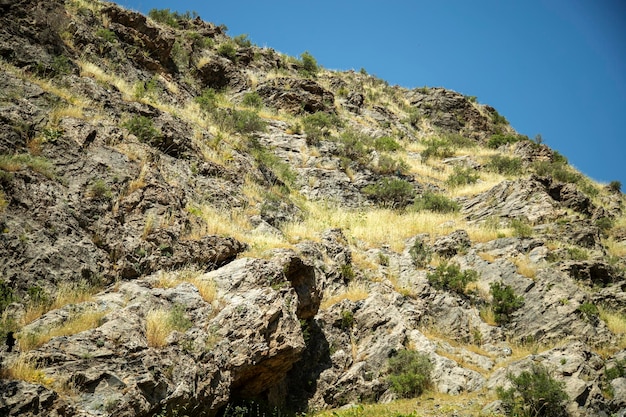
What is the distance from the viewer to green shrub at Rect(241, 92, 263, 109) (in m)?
25.5

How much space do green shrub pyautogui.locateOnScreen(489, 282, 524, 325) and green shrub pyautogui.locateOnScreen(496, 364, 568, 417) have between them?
3311 mm

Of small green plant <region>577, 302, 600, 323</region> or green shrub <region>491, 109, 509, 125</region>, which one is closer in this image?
small green plant <region>577, 302, 600, 323</region>

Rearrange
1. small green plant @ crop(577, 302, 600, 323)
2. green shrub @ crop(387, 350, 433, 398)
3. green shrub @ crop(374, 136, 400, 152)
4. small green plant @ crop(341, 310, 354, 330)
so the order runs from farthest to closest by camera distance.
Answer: green shrub @ crop(374, 136, 400, 152), small green plant @ crop(341, 310, 354, 330), small green plant @ crop(577, 302, 600, 323), green shrub @ crop(387, 350, 433, 398)

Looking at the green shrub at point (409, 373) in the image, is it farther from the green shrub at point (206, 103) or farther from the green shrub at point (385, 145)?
the green shrub at point (385, 145)

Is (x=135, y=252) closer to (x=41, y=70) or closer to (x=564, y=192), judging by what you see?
(x=41, y=70)

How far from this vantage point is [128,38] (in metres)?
21.0

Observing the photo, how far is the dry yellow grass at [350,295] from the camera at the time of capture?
1096 centimetres

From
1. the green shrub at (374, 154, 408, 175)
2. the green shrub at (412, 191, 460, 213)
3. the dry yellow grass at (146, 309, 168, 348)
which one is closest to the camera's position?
the dry yellow grass at (146, 309, 168, 348)

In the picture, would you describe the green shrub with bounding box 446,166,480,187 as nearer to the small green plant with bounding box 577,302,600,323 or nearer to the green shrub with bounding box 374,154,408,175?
the green shrub with bounding box 374,154,408,175

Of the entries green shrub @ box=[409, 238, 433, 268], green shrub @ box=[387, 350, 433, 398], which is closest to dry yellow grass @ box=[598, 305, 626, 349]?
green shrub @ box=[387, 350, 433, 398]

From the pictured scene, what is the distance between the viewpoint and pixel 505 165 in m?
25.0

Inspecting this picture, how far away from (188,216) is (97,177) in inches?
78.1

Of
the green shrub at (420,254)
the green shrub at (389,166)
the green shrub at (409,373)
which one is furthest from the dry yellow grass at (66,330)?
the green shrub at (389,166)

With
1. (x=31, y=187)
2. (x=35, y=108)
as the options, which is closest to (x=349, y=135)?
(x=35, y=108)
